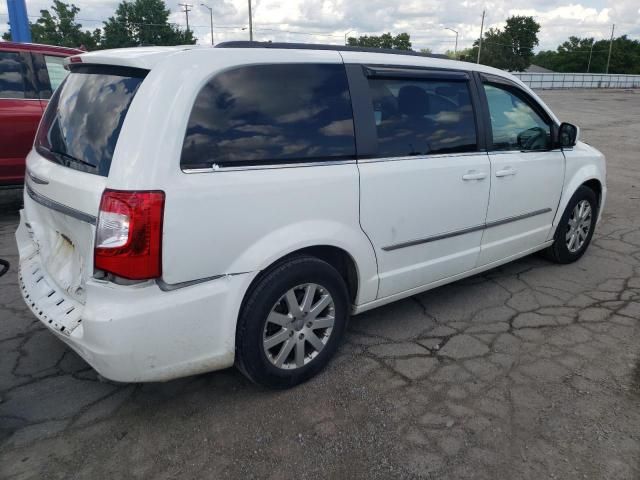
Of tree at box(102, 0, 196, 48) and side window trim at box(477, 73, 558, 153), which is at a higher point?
tree at box(102, 0, 196, 48)

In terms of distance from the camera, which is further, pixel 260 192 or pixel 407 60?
pixel 407 60

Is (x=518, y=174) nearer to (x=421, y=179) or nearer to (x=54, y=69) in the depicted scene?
(x=421, y=179)

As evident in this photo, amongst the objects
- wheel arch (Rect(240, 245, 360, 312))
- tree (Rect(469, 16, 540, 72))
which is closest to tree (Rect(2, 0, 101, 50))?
tree (Rect(469, 16, 540, 72))

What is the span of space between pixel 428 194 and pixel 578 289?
6.34ft

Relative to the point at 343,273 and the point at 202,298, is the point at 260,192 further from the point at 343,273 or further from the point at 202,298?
the point at 343,273

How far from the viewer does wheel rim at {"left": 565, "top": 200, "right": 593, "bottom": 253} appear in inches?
183

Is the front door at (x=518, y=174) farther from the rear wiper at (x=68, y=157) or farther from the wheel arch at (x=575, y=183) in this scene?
the rear wiper at (x=68, y=157)

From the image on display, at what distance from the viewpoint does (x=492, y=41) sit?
267 feet

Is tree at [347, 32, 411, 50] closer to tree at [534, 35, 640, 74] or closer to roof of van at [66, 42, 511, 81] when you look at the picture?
tree at [534, 35, 640, 74]

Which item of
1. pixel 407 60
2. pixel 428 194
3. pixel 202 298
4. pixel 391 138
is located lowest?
pixel 202 298

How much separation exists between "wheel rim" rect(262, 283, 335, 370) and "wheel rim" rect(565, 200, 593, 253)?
2.81 m

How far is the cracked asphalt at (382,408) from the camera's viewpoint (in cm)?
231

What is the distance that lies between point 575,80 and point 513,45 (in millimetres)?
27862

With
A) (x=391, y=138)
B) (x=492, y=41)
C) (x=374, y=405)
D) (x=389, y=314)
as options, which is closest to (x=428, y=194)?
(x=391, y=138)
